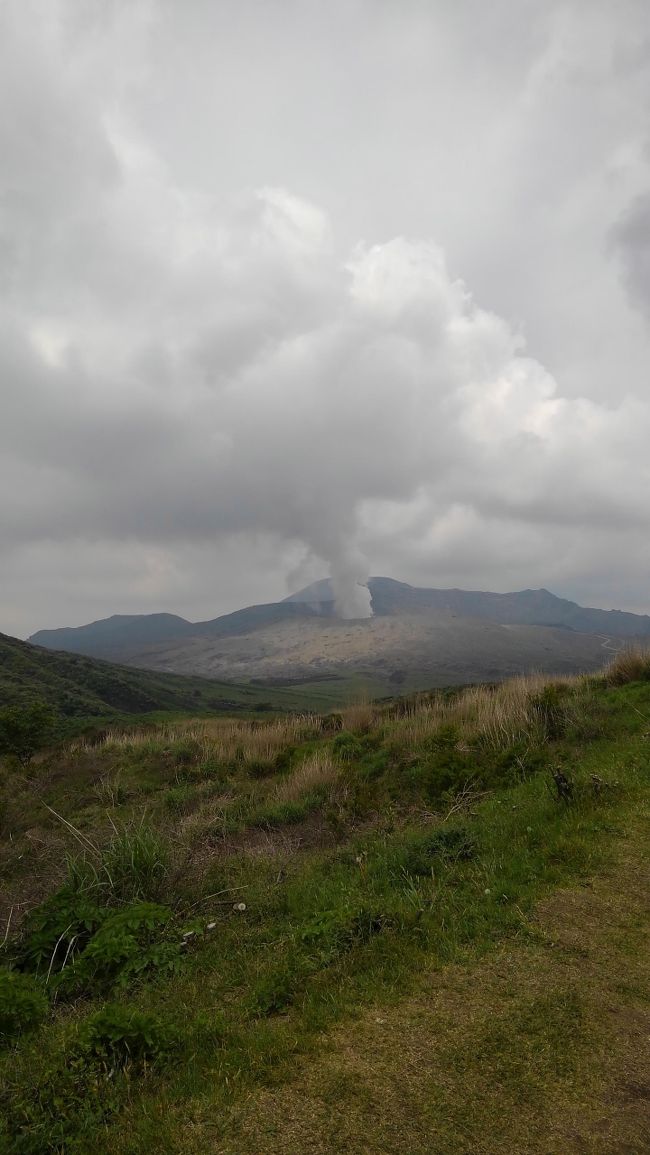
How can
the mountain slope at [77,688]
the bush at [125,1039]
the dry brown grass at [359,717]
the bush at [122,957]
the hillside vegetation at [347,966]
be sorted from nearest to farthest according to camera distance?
the hillside vegetation at [347,966] → the bush at [125,1039] → the bush at [122,957] → the dry brown grass at [359,717] → the mountain slope at [77,688]

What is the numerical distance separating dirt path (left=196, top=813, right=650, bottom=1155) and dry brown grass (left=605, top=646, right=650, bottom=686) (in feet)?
32.8

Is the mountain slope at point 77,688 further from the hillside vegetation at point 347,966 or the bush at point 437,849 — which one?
the bush at point 437,849

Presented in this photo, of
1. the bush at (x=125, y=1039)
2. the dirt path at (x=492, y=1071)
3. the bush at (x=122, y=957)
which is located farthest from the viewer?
the bush at (x=122, y=957)

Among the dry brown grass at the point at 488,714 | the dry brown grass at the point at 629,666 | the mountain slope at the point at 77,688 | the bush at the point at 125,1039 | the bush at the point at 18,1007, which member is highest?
the dry brown grass at the point at 629,666

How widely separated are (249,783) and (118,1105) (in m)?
9.95

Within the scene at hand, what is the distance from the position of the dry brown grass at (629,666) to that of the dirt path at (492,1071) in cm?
999

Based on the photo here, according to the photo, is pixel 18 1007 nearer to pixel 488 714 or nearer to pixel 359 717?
pixel 488 714

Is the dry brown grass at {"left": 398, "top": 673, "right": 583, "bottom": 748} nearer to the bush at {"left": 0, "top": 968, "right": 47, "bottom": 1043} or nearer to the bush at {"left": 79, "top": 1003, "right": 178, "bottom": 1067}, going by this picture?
the bush at {"left": 79, "top": 1003, "right": 178, "bottom": 1067}

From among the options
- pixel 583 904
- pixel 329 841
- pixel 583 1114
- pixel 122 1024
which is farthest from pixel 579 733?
pixel 122 1024

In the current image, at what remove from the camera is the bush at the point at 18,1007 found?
13.6 ft

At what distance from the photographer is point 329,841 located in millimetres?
8078

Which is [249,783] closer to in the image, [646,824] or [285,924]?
[285,924]

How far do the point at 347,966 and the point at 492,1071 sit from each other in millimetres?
1447

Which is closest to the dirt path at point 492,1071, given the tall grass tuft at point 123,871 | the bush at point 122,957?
the bush at point 122,957
